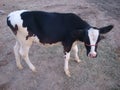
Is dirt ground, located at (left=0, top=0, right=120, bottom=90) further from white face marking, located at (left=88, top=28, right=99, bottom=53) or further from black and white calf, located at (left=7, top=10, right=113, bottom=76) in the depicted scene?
white face marking, located at (left=88, top=28, right=99, bottom=53)

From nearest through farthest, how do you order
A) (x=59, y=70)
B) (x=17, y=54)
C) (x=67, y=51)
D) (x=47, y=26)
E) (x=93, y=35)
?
(x=93, y=35), (x=47, y=26), (x=67, y=51), (x=17, y=54), (x=59, y=70)

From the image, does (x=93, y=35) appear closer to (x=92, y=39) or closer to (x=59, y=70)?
(x=92, y=39)

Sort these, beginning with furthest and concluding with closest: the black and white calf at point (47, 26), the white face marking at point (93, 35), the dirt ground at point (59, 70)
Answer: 1. the dirt ground at point (59, 70)
2. the black and white calf at point (47, 26)
3. the white face marking at point (93, 35)

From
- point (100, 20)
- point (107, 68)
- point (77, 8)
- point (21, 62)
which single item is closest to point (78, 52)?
point (107, 68)

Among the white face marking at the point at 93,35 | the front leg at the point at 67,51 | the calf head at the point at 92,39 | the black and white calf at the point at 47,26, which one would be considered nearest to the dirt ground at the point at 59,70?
the front leg at the point at 67,51

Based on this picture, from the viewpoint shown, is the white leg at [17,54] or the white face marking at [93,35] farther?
the white leg at [17,54]

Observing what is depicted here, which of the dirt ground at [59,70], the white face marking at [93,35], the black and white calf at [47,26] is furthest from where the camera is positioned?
the dirt ground at [59,70]

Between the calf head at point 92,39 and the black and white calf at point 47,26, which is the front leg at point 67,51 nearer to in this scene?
the black and white calf at point 47,26

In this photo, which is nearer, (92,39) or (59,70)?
(92,39)

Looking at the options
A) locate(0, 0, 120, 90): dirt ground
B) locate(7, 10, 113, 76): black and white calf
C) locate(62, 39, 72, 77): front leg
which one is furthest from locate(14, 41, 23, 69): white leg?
locate(62, 39, 72, 77): front leg

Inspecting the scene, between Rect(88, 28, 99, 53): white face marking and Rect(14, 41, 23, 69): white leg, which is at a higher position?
Rect(88, 28, 99, 53): white face marking

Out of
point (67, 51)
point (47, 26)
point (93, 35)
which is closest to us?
point (93, 35)

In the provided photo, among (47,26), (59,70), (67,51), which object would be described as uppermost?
(47,26)

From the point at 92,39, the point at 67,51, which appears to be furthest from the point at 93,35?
the point at 67,51
